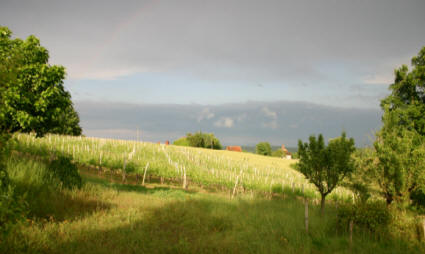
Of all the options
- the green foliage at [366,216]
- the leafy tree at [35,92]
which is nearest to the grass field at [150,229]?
the green foliage at [366,216]

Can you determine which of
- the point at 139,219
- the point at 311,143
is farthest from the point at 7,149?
the point at 311,143

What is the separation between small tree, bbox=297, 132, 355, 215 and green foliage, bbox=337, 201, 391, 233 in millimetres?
1629

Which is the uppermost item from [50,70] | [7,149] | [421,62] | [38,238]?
[421,62]

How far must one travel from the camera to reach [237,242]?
9406mm

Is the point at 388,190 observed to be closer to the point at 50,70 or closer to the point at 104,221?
the point at 104,221

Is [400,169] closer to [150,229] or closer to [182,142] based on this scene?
[150,229]

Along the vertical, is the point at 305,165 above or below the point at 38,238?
above

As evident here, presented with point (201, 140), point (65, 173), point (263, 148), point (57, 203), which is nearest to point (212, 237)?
point (57, 203)

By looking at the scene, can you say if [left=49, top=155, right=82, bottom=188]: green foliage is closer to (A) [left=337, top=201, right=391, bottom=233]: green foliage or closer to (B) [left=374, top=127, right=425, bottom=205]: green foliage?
(A) [left=337, top=201, right=391, bottom=233]: green foliage

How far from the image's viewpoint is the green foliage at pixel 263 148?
131 m

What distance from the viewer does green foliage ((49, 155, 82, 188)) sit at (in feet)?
41.9

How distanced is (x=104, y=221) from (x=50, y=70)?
48.0ft

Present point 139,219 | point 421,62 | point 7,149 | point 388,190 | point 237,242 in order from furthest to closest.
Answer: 1. point 421,62
2. point 388,190
3. point 139,219
4. point 237,242
5. point 7,149

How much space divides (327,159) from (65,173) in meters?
13.6
